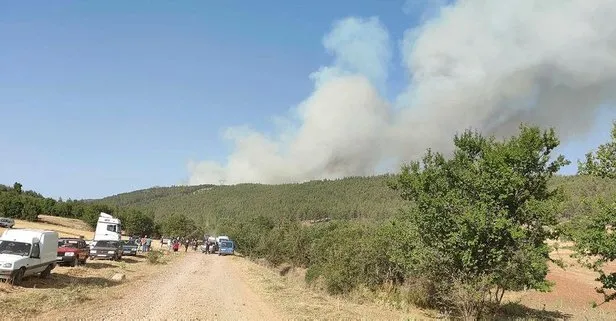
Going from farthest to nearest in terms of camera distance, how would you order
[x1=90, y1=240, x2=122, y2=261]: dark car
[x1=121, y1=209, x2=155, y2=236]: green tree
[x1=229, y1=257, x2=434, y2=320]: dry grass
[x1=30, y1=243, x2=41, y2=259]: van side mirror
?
[x1=121, y1=209, x2=155, y2=236]: green tree < [x1=90, y1=240, x2=122, y2=261]: dark car < [x1=30, y1=243, x2=41, y2=259]: van side mirror < [x1=229, y1=257, x2=434, y2=320]: dry grass

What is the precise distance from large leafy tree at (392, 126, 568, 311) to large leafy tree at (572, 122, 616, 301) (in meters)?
3.27

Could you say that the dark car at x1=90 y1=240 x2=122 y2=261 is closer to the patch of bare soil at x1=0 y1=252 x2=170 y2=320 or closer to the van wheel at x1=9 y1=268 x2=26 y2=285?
the patch of bare soil at x1=0 y1=252 x2=170 y2=320

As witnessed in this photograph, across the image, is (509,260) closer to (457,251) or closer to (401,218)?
(457,251)

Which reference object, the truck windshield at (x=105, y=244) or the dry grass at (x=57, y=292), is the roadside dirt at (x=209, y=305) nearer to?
the dry grass at (x=57, y=292)

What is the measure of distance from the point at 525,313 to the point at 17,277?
2654cm

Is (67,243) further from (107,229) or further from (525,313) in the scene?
(525,313)

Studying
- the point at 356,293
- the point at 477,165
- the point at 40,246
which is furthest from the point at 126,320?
the point at 356,293

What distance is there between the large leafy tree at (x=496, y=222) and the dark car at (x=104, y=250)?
88.4ft

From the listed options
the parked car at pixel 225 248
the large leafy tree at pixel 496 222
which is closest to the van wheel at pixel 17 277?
the large leafy tree at pixel 496 222

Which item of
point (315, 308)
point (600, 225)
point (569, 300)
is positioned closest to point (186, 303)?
point (315, 308)

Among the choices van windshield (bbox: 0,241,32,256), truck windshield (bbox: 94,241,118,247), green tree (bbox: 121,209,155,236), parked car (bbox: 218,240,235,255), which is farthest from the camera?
green tree (bbox: 121,209,155,236)

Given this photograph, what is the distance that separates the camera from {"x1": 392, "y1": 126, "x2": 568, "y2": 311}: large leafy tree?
1872cm

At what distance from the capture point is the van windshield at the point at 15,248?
20.7 m

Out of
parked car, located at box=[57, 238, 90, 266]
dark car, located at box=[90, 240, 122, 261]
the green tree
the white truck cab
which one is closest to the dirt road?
parked car, located at box=[57, 238, 90, 266]
